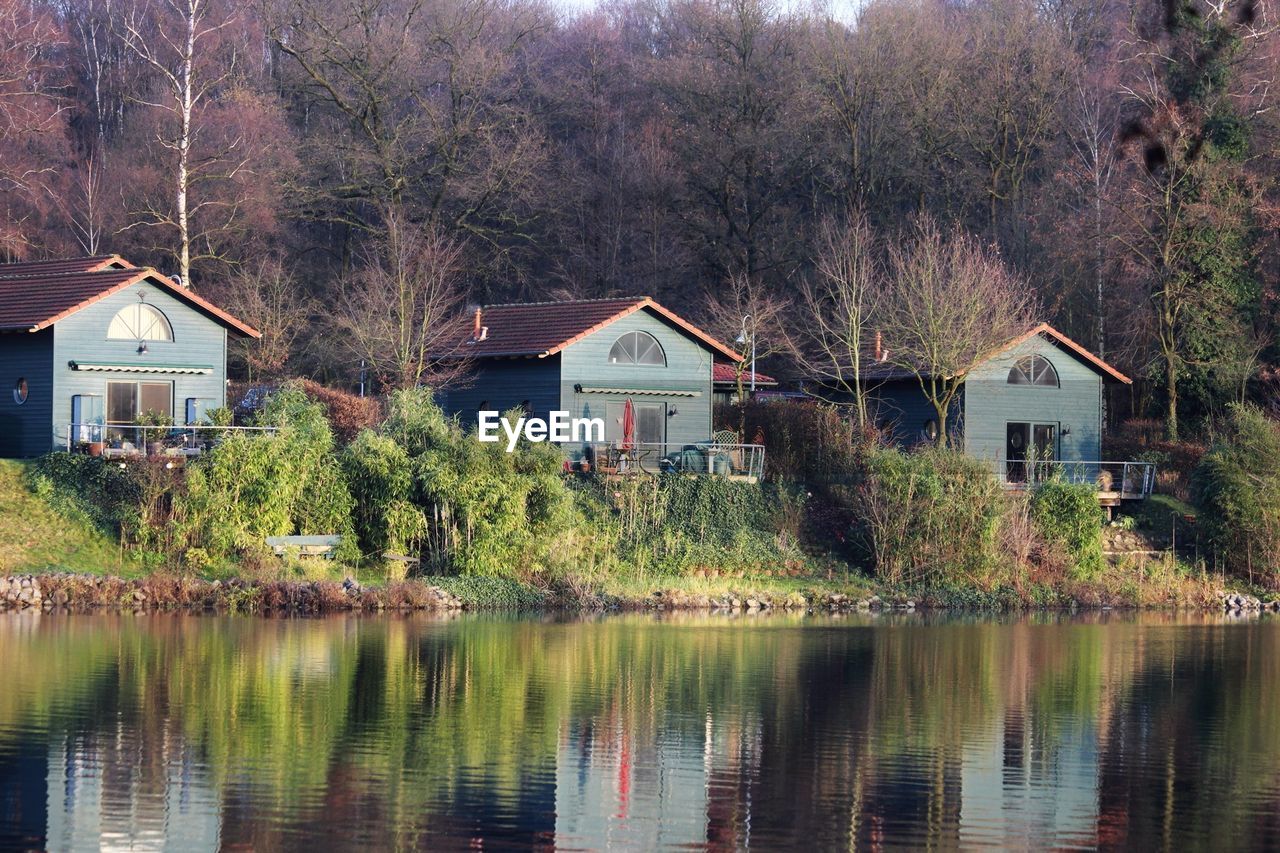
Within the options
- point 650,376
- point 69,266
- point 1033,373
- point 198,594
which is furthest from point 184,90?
point 1033,373

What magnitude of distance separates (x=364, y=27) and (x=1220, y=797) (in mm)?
45983

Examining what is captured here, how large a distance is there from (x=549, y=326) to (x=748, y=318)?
437 inches

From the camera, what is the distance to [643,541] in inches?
1531

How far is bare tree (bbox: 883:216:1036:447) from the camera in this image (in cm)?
4638

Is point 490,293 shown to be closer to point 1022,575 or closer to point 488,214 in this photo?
point 488,214

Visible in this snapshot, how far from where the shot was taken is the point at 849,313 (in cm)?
4909

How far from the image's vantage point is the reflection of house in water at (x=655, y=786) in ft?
52.7

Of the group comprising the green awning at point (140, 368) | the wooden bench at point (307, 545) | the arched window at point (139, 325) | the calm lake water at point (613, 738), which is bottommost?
the calm lake water at point (613, 738)

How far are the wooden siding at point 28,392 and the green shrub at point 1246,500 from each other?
88.1 feet

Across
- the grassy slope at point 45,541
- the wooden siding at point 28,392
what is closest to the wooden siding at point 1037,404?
the wooden siding at point 28,392

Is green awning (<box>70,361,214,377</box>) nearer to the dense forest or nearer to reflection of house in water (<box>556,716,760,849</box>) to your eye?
the dense forest

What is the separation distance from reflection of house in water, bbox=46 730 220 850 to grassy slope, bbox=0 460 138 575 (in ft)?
49.8

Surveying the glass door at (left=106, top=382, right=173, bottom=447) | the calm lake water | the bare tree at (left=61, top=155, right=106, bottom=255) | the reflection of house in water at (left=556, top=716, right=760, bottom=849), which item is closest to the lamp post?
the glass door at (left=106, top=382, right=173, bottom=447)

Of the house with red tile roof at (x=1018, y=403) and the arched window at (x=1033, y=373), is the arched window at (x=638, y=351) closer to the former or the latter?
the house with red tile roof at (x=1018, y=403)
